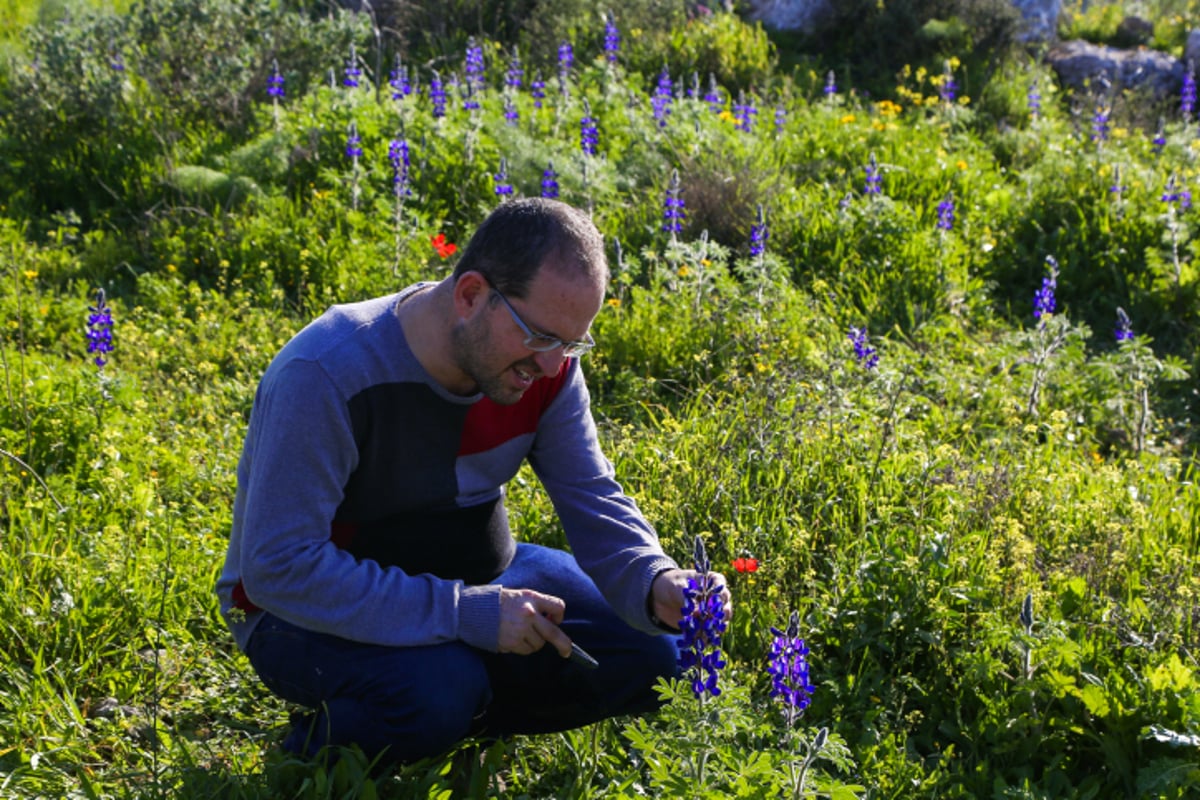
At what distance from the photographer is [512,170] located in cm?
664

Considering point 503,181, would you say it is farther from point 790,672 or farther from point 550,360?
point 790,672

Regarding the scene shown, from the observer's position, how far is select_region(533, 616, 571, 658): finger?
Answer: 8.80 ft

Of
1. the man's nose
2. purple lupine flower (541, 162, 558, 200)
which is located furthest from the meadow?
the man's nose

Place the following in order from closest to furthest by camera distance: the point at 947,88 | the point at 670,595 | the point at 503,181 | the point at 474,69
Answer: the point at 670,595
the point at 503,181
the point at 474,69
the point at 947,88

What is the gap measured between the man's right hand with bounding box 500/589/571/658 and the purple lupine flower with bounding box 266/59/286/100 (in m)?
5.24

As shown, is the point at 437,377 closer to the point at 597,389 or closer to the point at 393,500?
the point at 393,500

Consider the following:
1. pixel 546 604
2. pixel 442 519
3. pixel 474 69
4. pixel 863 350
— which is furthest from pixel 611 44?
pixel 546 604

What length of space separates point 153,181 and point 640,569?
16.3 feet

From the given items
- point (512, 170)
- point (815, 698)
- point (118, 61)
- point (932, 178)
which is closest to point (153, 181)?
point (118, 61)

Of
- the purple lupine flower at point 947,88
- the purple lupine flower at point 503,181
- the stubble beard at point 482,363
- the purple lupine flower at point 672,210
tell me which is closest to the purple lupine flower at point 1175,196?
the purple lupine flower at point 947,88

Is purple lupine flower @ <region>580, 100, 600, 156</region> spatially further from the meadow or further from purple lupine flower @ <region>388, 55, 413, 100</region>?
purple lupine flower @ <region>388, 55, 413, 100</region>

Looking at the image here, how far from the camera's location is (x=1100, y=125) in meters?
7.54

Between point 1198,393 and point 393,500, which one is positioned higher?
point 393,500

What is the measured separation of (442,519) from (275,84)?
521cm
